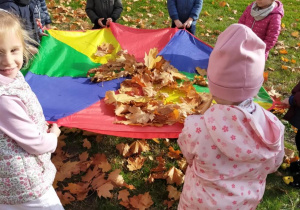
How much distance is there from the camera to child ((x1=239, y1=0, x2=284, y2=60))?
3328mm

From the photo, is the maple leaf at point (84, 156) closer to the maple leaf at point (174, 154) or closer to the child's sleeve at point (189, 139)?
the maple leaf at point (174, 154)

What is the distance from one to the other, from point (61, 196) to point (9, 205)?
73 centimetres

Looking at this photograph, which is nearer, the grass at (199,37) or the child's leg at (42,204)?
the child's leg at (42,204)

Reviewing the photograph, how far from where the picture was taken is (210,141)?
1.47m

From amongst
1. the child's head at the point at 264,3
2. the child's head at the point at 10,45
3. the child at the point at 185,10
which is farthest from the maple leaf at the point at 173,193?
the child at the point at 185,10

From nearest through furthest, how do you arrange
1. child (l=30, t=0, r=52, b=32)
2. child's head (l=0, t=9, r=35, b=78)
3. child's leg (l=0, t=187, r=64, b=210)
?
child's head (l=0, t=9, r=35, b=78), child's leg (l=0, t=187, r=64, b=210), child (l=30, t=0, r=52, b=32)

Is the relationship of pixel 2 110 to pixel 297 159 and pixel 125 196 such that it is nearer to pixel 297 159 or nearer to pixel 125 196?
pixel 125 196

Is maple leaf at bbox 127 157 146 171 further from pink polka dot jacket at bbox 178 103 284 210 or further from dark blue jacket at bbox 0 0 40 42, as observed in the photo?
dark blue jacket at bbox 0 0 40 42

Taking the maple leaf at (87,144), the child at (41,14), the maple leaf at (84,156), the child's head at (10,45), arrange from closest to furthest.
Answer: the child's head at (10,45)
the maple leaf at (84,156)
the maple leaf at (87,144)
the child at (41,14)

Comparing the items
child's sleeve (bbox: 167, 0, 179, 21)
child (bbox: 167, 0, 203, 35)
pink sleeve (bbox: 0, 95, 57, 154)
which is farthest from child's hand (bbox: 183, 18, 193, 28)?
pink sleeve (bbox: 0, 95, 57, 154)

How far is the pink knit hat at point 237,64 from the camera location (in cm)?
132

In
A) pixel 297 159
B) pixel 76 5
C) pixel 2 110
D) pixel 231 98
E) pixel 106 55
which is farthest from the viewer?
pixel 76 5

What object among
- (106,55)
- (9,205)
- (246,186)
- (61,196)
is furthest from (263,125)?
(106,55)

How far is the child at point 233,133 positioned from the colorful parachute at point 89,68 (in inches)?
36.2
